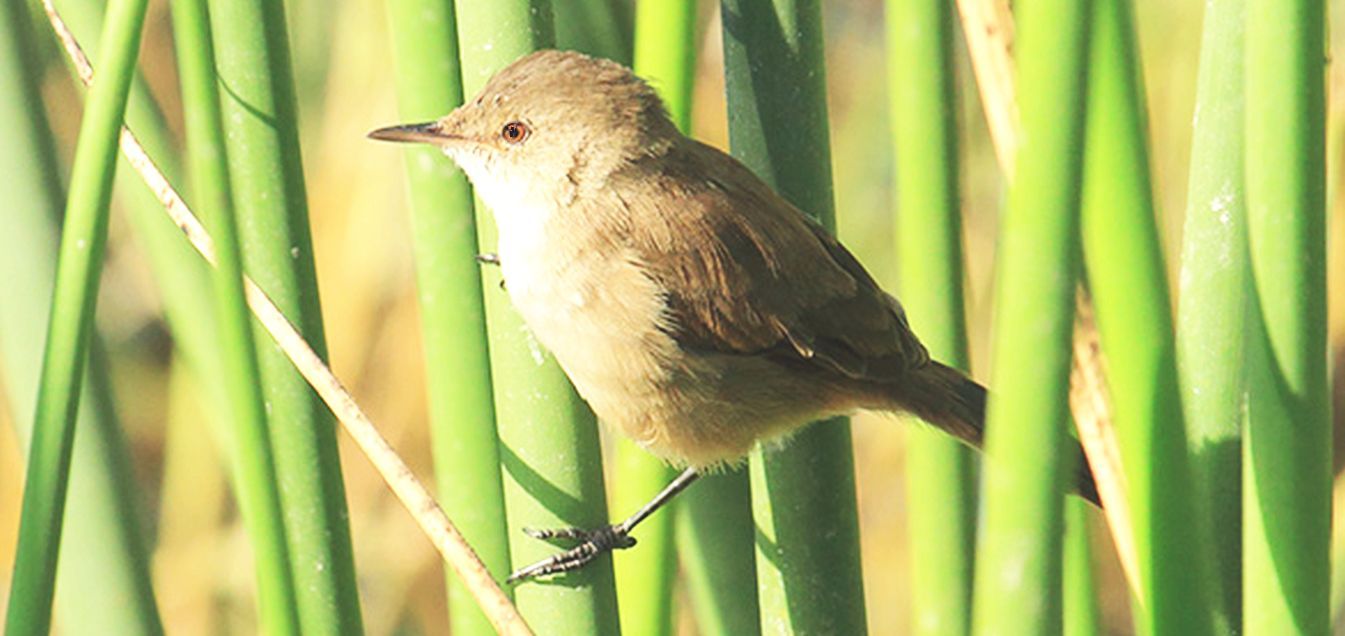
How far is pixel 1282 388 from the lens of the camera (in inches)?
40.2

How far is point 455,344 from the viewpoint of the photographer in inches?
47.4

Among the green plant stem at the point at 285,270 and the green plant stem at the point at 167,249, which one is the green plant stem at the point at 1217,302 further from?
the green plant stem at the point at 167,249

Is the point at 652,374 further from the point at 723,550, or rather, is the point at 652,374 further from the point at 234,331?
the point at 234,331

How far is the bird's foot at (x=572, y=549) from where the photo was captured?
123 cm

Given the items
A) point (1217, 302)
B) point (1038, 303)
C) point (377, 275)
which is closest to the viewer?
point (1038, 303)

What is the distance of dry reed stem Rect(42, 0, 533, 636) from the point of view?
3.80 ft

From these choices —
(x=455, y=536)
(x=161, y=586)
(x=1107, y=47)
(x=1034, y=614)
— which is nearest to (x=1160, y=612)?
(x=1034, y=614)

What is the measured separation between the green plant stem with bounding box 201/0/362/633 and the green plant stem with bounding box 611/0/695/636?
0.22 m

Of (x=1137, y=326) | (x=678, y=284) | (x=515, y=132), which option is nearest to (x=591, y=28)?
(x=515, y=132)

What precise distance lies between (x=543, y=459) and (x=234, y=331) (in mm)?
242

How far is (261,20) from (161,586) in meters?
1.88

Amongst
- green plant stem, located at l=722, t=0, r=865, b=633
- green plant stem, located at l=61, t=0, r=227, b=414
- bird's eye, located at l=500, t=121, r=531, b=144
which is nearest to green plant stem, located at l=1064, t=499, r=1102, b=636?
green plant stem, located at l=722, t=0, r=865, b=633

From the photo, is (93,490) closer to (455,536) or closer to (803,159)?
(455,536)

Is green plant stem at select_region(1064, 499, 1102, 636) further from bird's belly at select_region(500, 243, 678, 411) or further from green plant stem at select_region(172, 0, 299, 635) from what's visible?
green plant stem at select_region(172, 0, 299, 635)
